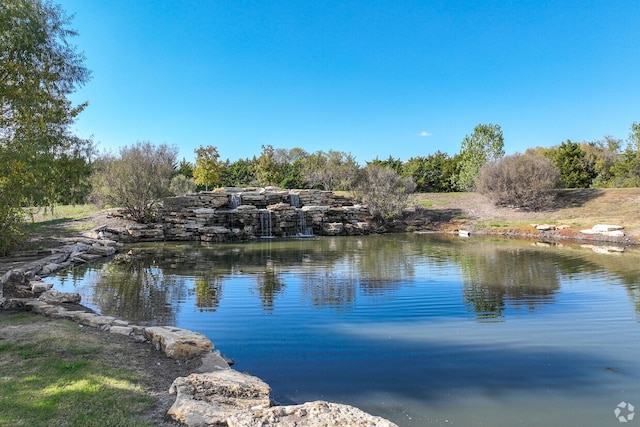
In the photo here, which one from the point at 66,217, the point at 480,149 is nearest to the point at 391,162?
the point at 480,149

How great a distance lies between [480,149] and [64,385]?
1333 inches

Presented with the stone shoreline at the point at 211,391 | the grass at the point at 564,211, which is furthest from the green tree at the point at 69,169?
the grass at the point at 564,211

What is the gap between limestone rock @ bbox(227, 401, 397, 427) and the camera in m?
2.52

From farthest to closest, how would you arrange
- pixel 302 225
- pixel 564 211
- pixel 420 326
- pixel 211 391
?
1. pixel 564 211
2. pixel 302 225
3. pixel 420 326
4. pixel 211 391

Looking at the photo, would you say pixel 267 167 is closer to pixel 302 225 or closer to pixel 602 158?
pixel 302 225

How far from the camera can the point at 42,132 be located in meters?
7.29

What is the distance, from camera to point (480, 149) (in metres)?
32.6

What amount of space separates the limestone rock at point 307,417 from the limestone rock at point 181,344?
1.81 metres

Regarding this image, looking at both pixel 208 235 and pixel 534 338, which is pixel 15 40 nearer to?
pixel 534 338

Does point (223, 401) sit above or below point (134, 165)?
below

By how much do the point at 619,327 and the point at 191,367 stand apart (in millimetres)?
5845

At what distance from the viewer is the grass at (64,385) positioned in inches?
107

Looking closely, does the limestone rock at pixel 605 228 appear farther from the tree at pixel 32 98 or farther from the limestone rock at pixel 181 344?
the tree at pixel 32 98

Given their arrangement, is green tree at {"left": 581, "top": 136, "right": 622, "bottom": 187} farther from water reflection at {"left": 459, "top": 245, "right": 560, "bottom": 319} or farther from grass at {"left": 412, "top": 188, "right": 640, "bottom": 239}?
water reflection at {"left": 459, "top": 245, "right": 560, "bottom": 319}
